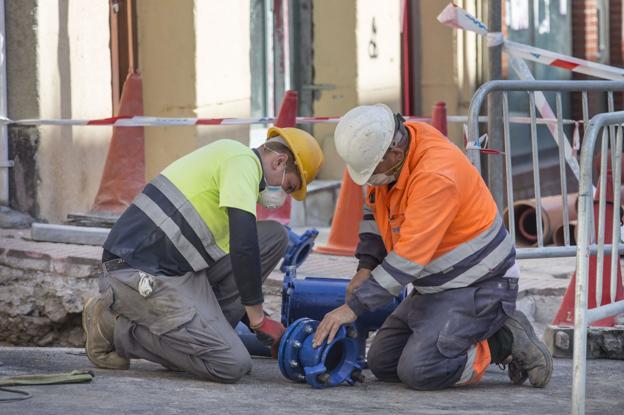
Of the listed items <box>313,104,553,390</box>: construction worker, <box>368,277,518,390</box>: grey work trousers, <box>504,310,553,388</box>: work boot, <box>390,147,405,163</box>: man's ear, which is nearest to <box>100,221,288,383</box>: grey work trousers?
<box>313,104,553,390</box>: construction worker

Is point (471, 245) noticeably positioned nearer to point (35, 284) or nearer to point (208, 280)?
point (208, 280)

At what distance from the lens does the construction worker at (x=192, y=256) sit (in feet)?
Answer: 17.6

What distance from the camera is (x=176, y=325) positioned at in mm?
5395

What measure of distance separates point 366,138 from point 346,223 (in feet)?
12.2

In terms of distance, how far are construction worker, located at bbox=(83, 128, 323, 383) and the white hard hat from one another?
30cm

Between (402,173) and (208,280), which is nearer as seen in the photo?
(402,173)

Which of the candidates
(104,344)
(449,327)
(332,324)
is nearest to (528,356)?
(449,327)

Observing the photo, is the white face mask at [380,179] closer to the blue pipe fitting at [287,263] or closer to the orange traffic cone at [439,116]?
the blue pipe fitting at [287,263]

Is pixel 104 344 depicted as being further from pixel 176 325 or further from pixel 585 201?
pixel 585 201

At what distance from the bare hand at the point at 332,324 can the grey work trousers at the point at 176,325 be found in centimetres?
38

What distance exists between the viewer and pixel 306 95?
39.7ft

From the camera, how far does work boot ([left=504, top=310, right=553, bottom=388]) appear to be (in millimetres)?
5508

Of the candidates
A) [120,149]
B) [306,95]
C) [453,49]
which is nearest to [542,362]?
[120,149]

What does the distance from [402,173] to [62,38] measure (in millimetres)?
4389
